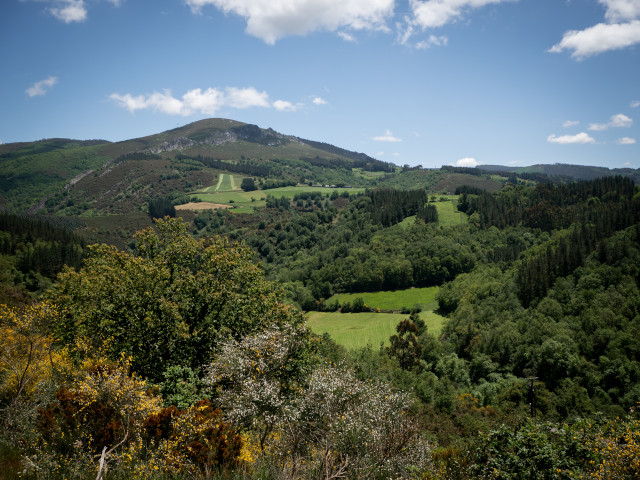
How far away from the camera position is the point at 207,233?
631ft

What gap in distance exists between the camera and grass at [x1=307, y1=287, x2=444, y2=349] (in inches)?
3925

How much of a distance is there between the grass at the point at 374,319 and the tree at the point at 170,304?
61850 millimetres

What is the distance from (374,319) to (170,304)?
99339 millimetres

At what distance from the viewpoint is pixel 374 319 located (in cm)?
11488

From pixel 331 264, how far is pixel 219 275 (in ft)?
420

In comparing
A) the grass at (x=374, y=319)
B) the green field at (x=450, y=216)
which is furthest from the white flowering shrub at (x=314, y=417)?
the green field at (x=450, y=216)

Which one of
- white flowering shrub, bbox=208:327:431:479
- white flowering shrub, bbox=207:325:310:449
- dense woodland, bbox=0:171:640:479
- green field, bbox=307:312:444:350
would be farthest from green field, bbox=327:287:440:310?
white flowering shrub, bbox=208:327:431:479

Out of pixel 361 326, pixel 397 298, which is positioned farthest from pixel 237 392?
pixel 397 298

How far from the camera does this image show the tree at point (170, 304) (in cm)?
2225

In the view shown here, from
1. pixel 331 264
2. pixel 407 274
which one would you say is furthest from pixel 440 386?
pixel 331 264

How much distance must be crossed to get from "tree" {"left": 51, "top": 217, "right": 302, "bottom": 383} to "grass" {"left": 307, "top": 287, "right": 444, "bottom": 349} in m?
61.9

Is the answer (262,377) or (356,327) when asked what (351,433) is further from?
(356,327)

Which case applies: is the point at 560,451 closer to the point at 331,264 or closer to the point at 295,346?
the point at 295,346

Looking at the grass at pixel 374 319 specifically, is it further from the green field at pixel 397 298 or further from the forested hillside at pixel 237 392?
the forested hillside at pixel 237 392
